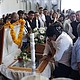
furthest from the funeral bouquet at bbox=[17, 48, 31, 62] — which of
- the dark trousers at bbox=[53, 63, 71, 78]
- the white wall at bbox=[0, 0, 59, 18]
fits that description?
the white wall at bbox=[0, 0, 59, 18]

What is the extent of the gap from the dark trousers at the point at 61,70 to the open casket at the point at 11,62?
107mm

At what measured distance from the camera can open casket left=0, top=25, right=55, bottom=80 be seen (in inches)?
82.1

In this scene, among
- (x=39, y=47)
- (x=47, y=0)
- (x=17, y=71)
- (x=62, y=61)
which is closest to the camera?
(x=17, y=71)

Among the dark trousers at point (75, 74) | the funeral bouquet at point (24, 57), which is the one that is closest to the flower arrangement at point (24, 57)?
the funeral bouquet at point (24, 57)

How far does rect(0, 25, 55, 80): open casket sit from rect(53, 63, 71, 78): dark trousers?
107mm

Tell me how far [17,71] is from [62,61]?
1.55 feet

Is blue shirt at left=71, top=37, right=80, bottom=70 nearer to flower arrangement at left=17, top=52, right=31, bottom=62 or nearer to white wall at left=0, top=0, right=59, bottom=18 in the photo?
flower arrangement at left=17, top=52, right=31, bottom=62

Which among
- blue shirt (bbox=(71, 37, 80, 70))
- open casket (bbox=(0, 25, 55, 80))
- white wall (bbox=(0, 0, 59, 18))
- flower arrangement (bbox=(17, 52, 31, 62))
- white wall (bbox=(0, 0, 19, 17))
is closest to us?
blue shirt (bbox=(71, 37, 80, 70))

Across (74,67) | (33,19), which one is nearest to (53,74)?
(74,67)

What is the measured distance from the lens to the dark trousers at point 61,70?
7.47 ft

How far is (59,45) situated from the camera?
219cm

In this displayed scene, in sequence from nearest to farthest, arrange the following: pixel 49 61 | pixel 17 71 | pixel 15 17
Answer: pixel 17 71 → pixel 49 61 → pixel 15 17

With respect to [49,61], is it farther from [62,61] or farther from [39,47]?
[39,47]

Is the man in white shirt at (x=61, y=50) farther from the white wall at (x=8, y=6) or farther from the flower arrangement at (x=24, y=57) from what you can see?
the white wall at (x=8, y=6)
